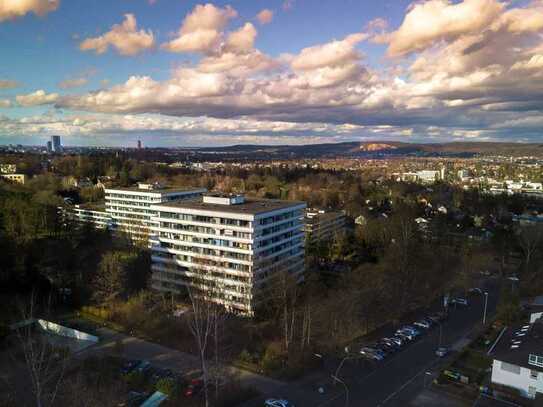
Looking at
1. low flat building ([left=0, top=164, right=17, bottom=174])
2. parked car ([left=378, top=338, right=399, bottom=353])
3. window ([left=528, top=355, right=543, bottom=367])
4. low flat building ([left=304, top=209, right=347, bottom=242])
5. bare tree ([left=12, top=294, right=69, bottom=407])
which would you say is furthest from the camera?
low flat building ([left=0, top=164, right=17, bottom=174])

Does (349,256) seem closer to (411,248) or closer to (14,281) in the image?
(411,248)

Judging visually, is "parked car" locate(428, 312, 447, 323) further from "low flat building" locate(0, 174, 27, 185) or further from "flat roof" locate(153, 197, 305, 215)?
"low flat building" locate(0, 174, 27, 185)

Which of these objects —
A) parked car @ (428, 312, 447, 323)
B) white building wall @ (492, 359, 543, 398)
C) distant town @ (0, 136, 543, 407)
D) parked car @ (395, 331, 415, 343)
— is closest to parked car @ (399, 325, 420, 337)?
distant town @ (0, 136, 543, 407)

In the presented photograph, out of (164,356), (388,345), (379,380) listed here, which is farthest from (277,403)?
(388,345)

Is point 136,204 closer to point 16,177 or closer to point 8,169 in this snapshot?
point 16,177

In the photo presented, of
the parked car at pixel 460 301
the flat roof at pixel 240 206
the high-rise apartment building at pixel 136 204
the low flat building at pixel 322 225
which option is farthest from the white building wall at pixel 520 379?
the high-rise apartment building at pixel 136 204

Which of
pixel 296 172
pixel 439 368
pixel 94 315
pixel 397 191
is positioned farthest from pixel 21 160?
pixel 439 368
